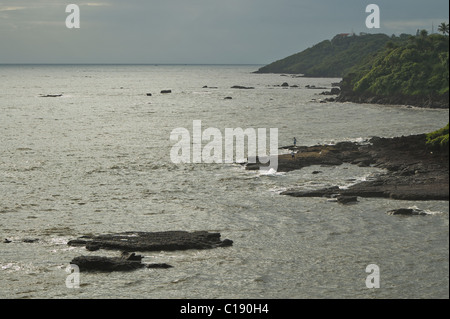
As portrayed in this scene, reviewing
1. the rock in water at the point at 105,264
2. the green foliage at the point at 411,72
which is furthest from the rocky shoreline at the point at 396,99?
the rock in water at the point at 105,264

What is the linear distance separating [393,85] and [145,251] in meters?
100

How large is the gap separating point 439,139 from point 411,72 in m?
69.2

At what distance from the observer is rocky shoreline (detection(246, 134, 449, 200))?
132 ft

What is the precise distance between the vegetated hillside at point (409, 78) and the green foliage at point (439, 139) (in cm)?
5397

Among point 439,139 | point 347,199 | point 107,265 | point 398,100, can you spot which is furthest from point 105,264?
point 398,100

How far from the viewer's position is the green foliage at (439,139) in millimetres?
51209

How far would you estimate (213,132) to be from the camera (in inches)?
3428

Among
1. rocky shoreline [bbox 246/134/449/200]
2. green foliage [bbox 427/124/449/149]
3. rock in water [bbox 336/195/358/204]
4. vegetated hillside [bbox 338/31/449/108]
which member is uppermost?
vegetated hillside [bbox 338/31/449/108]

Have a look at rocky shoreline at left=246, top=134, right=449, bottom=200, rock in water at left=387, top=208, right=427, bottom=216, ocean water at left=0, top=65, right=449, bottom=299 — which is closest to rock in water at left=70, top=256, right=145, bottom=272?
ocean water at left=0, top=65, right=449, bottom=299

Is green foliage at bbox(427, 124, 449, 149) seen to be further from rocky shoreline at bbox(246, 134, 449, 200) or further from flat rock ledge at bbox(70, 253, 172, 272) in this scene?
flat rock ledge at bbox(70, 253, 172, 272)

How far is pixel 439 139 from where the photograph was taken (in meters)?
53.3

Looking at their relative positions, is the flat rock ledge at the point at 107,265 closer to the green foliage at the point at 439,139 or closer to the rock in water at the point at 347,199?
the rock in water at the point at 347,199

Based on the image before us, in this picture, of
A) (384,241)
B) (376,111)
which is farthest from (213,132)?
(384,241)

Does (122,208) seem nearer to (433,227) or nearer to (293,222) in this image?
(293,222)
